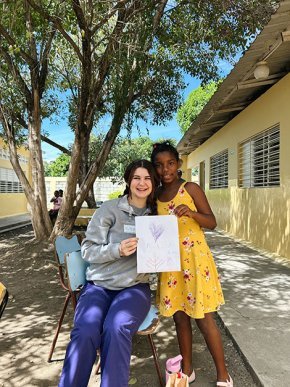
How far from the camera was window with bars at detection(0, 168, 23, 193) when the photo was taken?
785 inches

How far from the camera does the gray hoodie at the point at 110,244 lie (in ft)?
8.47

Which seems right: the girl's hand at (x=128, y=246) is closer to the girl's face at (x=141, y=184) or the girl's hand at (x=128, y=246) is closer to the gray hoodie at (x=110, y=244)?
the gray hoodie at (x=110, y=244)

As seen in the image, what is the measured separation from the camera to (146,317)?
2594mm

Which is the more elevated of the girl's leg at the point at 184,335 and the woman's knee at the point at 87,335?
the woman's knee at the point at 87,335

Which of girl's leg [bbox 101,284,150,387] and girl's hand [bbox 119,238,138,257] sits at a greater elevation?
girl's hand [bbox 119,238,138,257]

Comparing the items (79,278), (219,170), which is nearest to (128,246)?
(79,278)

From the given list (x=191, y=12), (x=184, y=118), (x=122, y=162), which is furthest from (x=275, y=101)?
(x=184, y=118)

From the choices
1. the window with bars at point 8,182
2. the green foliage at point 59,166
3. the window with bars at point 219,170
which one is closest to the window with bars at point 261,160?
the window with bars at point 219,170

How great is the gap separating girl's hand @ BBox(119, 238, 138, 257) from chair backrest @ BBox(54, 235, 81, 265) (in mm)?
1175

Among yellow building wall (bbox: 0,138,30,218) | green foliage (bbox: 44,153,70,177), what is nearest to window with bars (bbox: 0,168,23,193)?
yellow building wall (bbox: 0,138,30,218)

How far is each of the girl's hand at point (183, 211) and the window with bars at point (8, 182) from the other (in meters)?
18.6

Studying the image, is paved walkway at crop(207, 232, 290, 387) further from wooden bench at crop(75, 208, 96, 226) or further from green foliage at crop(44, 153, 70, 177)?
green foliage at crop(44, 153, 70, 177)

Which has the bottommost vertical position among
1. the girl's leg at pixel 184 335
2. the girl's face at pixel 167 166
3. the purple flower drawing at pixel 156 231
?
the girl's leg at pixel 184 335

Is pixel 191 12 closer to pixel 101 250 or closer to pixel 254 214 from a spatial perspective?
pixel 254 214
